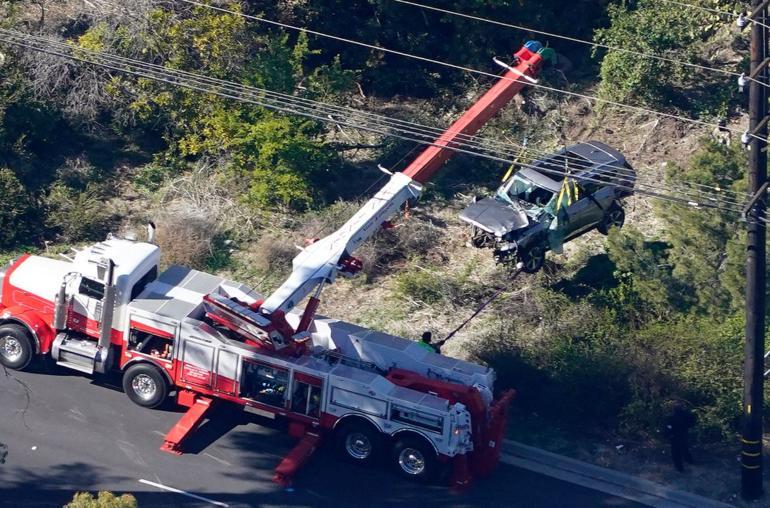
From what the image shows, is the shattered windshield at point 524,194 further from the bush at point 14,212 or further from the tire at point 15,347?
the bush at point 14,212

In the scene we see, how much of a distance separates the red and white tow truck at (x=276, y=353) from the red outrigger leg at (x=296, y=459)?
0.08 feet

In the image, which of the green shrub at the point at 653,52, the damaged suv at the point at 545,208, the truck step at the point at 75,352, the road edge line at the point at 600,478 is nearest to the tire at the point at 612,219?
the damaged suv at the point at 545,208

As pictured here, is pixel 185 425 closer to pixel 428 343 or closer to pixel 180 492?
pixel 180 492

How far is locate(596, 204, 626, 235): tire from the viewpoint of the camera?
21.3 m

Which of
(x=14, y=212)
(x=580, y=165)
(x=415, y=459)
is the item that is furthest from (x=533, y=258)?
(x=14, y=212)

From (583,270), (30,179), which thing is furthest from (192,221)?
(583,270)

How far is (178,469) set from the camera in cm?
1595

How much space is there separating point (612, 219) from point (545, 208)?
2.25 m

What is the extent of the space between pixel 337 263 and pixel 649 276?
6.38m

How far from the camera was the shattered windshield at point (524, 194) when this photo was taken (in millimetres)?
20141

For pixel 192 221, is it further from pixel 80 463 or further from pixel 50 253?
pixel 80 463

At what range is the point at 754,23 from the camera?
13.8m

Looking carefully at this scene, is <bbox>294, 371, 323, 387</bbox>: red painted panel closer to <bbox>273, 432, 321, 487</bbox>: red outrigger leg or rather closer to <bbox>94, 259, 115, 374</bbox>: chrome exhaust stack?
<bbox>273, 432, 321, 487</bbox>: red outrigger leg

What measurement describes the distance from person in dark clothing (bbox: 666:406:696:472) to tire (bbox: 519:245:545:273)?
4491 millimetres
